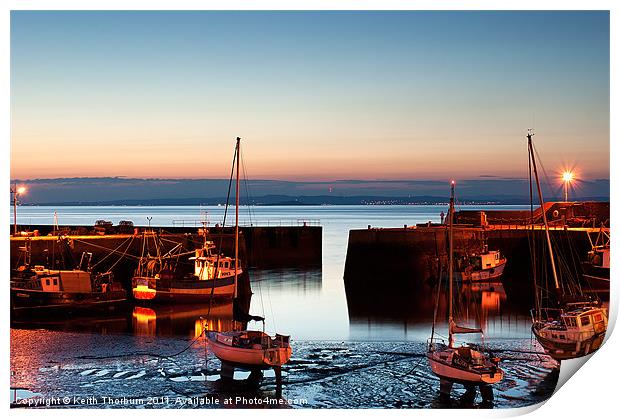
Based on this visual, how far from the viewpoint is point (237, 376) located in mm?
10344

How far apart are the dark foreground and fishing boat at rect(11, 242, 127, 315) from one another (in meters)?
2.97

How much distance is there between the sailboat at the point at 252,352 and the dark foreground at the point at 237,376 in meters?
0.20

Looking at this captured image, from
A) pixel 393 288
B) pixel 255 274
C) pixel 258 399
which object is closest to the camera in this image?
pixel 258 399

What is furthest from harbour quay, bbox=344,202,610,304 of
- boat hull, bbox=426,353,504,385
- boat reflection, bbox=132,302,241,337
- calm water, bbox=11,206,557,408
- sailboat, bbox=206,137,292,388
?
boat hull, bbox=426,353,504,385

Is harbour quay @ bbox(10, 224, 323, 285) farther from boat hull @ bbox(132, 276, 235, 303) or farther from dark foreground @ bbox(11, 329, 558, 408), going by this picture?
dark foreground @ bbox(11, 329, 558, 408)

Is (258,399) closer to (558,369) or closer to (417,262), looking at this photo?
(558,369)

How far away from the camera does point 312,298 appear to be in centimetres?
1839

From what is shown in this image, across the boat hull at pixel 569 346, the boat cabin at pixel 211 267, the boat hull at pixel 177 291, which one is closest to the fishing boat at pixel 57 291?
the boat hull at pixel 177 291

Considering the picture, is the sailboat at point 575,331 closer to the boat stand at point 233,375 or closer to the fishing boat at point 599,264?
the boat stand at point 233,375

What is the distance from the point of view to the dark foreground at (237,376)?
9289mm

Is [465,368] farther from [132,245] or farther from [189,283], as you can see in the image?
[132,245]
